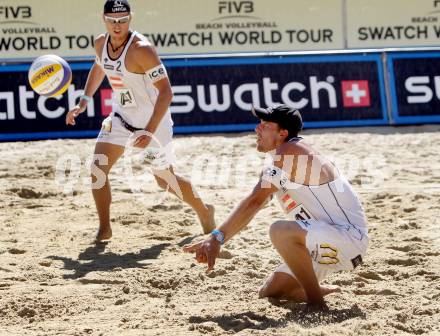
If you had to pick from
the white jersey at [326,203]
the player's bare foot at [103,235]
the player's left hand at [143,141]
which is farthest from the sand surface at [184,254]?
the player's left hand at [143,141]

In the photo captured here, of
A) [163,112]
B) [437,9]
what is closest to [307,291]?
[163,112]

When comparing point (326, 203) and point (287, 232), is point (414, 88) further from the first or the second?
point (287, 232)

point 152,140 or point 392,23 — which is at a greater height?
point 392,23

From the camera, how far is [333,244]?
4637mm

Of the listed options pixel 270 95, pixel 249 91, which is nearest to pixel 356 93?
pixel 270 95

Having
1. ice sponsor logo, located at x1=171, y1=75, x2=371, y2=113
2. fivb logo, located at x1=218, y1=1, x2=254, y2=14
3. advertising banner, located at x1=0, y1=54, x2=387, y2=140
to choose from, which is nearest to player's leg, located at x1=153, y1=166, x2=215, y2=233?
advertising banner, located at x1=0, y1=54, x2=387, y2=140

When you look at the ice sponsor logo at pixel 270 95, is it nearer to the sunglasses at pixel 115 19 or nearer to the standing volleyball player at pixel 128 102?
the standing volleyball player at pixel 128 102

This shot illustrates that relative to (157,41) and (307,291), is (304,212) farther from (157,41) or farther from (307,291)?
(157,41)

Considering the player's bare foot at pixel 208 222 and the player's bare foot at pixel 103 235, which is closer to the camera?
the player's bare foot at pixel 103 235

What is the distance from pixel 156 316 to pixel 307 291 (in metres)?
0.87

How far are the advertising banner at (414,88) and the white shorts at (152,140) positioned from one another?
227 inches

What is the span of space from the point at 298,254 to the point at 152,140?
2.55 meters

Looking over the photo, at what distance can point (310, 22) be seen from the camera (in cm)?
1362

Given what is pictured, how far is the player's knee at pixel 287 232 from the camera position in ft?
14.9
